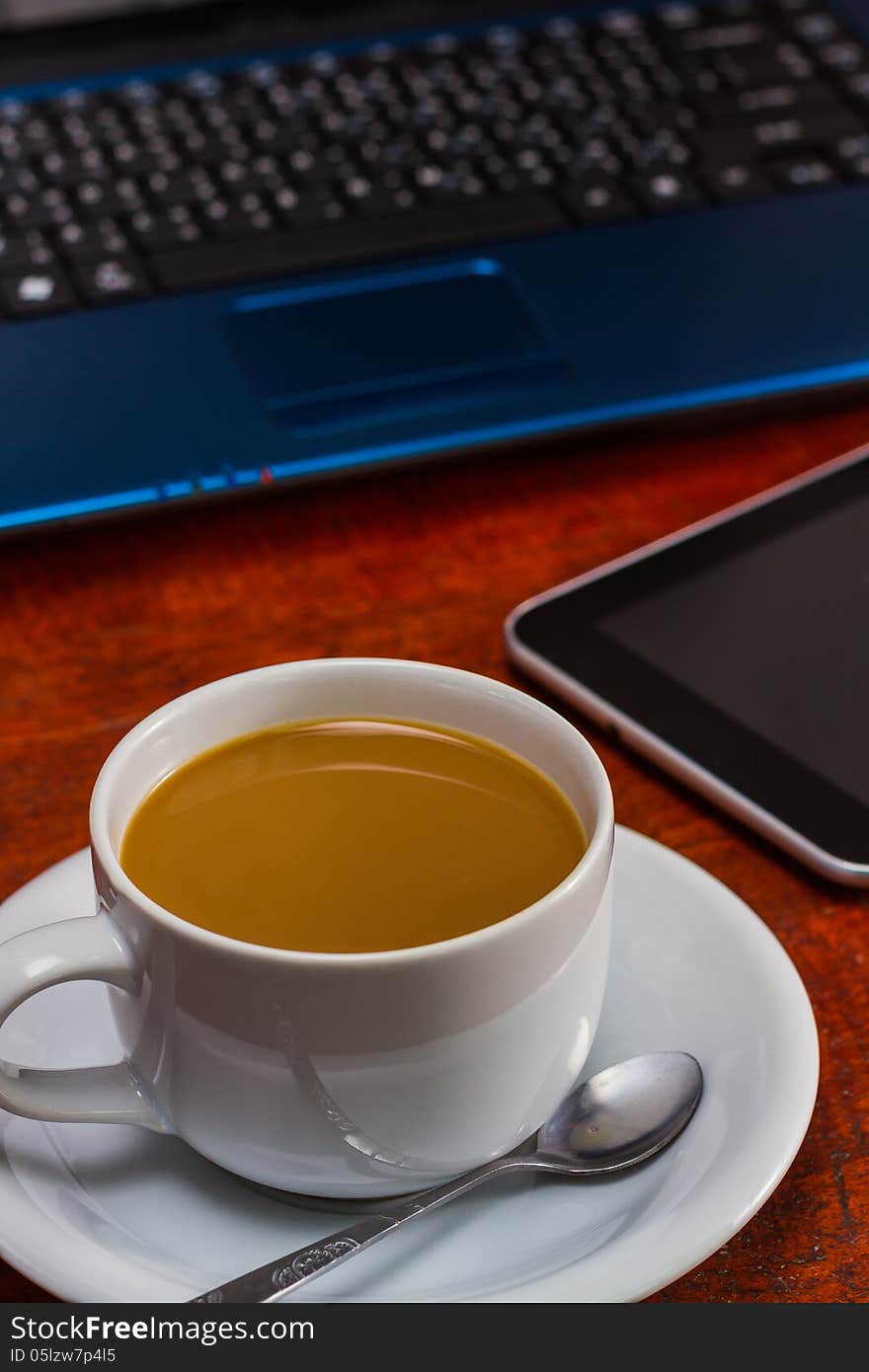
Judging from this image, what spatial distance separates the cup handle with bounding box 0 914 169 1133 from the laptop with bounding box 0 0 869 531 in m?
0.27

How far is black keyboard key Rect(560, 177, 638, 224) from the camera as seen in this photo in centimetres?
73

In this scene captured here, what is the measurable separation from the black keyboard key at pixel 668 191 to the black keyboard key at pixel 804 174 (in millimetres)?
43

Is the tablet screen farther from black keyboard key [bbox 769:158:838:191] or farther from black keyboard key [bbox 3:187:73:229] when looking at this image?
black keyboard key [bbox 3:187:73:229]

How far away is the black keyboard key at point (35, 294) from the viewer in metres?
0.66

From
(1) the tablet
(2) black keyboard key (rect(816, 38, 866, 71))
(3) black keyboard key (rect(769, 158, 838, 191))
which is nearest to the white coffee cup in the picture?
(1) the tablet

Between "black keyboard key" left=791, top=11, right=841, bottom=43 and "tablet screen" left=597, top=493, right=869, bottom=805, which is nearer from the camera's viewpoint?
"tablet screen" left=597, top=493, right=869, bottom=805

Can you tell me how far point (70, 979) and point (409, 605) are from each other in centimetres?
28

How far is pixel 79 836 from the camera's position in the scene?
484 millimetres

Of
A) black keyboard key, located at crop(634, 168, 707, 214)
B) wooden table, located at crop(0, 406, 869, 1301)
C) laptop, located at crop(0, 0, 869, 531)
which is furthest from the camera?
black keyboard key, located at crop(634, 168, 707, 214)

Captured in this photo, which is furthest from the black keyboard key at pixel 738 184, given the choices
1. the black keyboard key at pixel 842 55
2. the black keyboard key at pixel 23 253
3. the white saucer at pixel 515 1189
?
the white saucer at pixel 515 1189

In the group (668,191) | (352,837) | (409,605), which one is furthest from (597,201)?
(352,837)

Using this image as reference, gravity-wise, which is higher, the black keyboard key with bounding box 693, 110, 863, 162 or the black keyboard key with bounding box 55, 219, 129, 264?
the black keyboard key with bounding box 693, 110, 863, 162

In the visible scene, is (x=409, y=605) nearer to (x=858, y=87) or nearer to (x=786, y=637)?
(x=786, y=637)

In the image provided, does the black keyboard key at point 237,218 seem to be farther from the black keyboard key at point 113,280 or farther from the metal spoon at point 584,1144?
the metal spoon at point 584,1144
